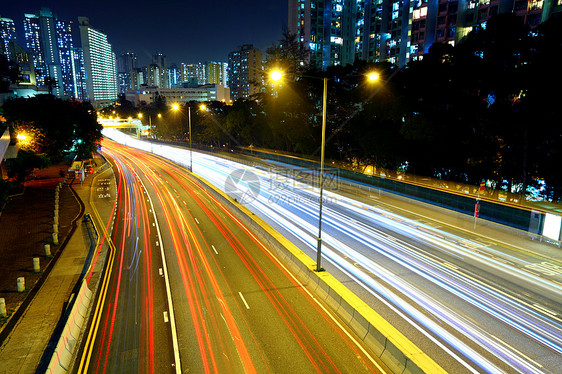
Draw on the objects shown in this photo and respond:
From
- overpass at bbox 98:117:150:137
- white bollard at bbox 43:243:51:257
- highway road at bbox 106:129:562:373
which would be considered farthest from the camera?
overpass at bbox 98:117:150:137

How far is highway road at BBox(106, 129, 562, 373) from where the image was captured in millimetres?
11031

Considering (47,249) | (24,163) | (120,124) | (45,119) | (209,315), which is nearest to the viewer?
(209,315)

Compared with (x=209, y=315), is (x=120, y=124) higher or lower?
higher

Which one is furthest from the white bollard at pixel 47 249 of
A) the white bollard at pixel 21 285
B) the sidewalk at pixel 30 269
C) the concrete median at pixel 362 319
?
the concrete median at pixel 362 319

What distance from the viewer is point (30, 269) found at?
59.0ft

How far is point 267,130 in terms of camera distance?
231 ft

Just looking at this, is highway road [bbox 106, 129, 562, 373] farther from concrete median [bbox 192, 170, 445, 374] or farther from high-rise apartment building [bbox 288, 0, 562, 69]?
high-rise apartment building [bbox 288, 0, 562, 69]

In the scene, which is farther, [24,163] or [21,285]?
[24,163]

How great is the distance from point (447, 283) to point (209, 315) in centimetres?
1037

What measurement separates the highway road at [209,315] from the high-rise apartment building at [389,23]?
42825mm

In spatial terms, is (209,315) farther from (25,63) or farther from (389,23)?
(25,63)

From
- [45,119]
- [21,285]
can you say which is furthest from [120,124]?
[21,285]

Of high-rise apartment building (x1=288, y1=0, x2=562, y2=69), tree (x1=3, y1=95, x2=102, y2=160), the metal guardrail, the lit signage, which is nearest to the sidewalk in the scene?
the metal guardrail

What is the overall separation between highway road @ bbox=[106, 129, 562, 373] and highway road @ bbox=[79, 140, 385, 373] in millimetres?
2546
